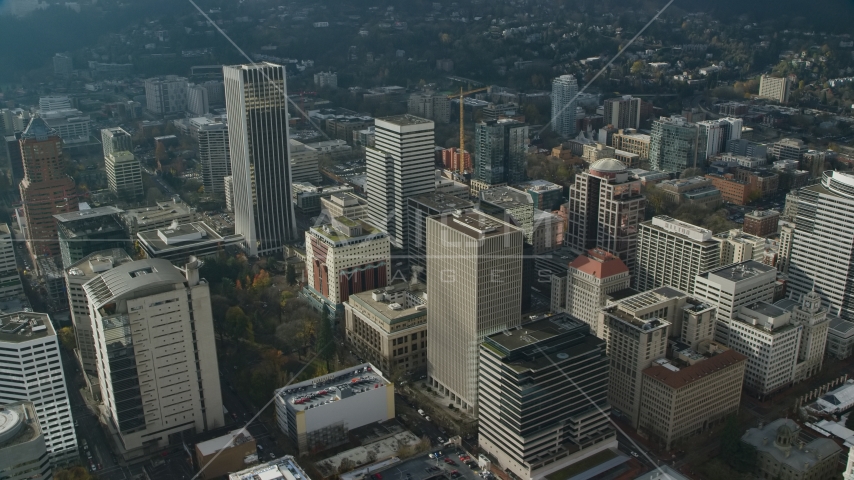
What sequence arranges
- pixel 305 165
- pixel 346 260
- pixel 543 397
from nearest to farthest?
pixel 543 397 → pixel 346 260 → pixel 305 165

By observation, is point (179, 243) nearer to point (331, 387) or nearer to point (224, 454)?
point (331, 387)

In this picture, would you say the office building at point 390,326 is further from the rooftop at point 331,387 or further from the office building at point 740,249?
the office building at point 740,249

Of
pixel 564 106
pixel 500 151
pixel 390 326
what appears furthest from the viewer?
pixel 564 106

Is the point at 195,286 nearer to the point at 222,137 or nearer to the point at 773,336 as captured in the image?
the point at 773,336

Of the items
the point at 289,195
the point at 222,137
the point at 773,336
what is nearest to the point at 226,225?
the point at 289,195

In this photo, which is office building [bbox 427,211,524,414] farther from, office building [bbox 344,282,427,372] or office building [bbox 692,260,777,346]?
office building [bbox 692,260,777,346]

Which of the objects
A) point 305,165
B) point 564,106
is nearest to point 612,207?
point 305,165
